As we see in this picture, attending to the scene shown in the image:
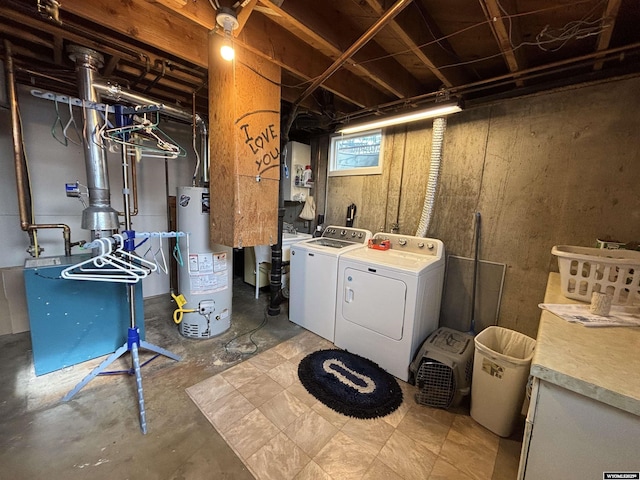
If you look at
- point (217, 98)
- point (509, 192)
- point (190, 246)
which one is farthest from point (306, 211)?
point (509, 192)

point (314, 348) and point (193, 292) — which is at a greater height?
point (193, 292)

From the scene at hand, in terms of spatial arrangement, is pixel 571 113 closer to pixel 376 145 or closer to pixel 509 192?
pixel 509 192

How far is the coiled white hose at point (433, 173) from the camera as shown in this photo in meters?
2.45

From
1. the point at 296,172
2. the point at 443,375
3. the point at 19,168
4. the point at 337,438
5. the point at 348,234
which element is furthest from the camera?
the point at 296,172

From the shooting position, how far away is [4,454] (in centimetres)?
134

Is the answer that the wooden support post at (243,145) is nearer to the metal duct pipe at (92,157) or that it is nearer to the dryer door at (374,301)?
the metal duct pipe at (92,157)

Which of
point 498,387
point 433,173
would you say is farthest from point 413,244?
point 498,387

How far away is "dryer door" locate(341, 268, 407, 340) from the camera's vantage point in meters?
2.03

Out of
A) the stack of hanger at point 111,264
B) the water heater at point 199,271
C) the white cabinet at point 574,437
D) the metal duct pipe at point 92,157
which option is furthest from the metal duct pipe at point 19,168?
the white cabinet at point 574,437

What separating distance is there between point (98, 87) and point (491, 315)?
3.84m

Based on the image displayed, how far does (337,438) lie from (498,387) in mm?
1073

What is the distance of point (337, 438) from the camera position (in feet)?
5.05

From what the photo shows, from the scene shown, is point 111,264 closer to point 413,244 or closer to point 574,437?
point 574,437

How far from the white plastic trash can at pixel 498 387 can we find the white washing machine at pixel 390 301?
0.47 meters
